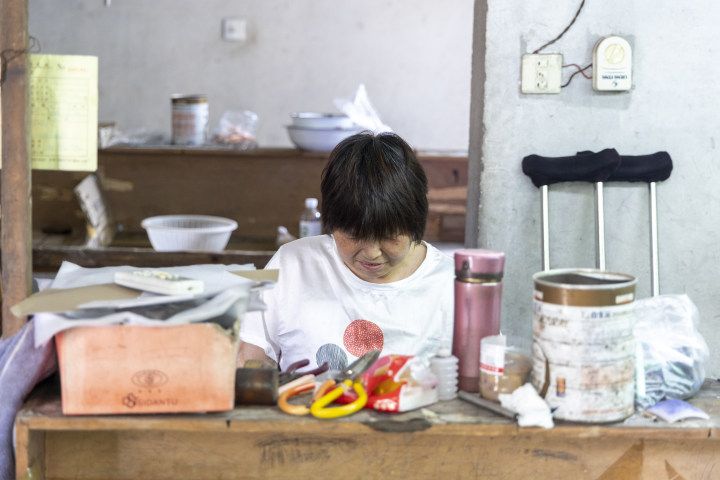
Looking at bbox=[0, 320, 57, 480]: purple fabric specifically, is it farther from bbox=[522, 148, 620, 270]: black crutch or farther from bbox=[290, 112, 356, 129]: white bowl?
bbox=[290, 112, 356, 129]: white bowl

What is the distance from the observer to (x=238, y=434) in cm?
169

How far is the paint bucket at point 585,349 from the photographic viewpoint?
5.04ft

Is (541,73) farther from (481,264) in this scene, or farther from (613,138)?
(481,264)

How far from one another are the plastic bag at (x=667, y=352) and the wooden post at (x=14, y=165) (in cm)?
119

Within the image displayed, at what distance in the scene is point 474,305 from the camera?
1713 millimetres

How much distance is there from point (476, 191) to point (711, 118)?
2.10 feet

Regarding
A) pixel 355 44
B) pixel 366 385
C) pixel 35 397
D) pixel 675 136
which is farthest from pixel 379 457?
pixel 355 44

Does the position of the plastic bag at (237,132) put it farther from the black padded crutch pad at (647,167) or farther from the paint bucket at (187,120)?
the black padded crutch pad at (647,167)

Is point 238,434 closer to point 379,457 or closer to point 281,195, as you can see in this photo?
point 379,457

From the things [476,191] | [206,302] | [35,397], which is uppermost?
[476,191]

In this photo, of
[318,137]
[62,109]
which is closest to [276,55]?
[318,137]

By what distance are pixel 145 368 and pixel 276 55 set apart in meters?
4.35

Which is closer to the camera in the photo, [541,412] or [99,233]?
[541,412]

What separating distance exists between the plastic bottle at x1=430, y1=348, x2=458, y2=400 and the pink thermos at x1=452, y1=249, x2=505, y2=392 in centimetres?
4
